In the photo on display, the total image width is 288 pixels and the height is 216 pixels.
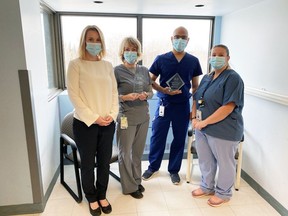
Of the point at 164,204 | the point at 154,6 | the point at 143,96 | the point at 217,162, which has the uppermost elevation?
the point at 154,6

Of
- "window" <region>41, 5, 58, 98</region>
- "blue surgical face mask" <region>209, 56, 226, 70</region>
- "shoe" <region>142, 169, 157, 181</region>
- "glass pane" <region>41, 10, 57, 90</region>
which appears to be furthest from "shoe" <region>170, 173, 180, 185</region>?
"glass pane" <region>41, 10, 57, 90</region>

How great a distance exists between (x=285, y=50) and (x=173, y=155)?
137 centimetres

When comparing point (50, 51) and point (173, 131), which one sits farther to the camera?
point (50, 51)

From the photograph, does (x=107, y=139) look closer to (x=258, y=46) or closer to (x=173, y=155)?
(x=173, y=155)

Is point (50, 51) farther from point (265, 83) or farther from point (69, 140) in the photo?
point (265, 83)

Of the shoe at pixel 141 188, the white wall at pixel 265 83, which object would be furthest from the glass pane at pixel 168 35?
the shoe at pixel 141 188

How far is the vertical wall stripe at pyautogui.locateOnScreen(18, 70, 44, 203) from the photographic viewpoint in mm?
1665

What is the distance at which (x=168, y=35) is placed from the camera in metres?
2.95

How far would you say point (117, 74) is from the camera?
75.0 inches

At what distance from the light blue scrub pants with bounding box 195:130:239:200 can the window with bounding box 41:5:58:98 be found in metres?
1.63

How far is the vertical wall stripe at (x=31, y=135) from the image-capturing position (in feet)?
5.46

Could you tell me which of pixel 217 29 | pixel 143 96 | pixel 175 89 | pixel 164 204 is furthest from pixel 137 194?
pixel 217 29

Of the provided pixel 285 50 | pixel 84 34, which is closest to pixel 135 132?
pixel 84 34

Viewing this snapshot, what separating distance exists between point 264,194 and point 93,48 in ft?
6.38
